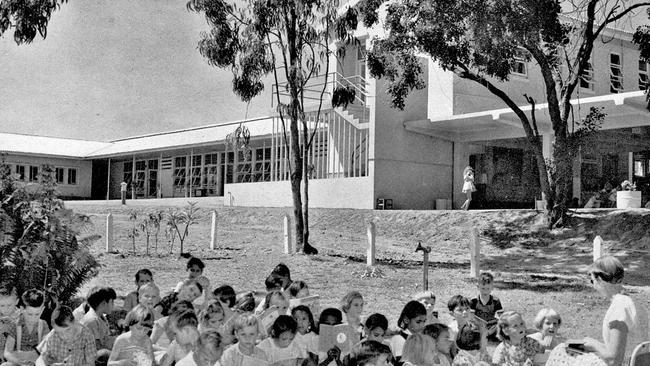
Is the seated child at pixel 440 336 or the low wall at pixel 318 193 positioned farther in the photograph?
the low wall at pixel 318 193

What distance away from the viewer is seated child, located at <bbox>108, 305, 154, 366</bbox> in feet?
16.3

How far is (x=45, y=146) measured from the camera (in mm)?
36906

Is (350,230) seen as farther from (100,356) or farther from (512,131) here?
(100,356)

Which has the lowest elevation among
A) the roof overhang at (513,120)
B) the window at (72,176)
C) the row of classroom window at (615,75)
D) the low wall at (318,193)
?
the low wall at (318,193)

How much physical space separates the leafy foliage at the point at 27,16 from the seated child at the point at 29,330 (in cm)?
601

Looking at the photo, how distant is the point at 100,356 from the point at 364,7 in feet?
36.3

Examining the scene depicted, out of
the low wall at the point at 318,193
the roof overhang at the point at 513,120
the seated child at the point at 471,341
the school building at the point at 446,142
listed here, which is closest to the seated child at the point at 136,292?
the seated child at the point at 471,341

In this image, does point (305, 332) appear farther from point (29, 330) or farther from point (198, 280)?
point (29, 330)

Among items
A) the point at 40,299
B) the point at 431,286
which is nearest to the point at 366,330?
the point at 40,299

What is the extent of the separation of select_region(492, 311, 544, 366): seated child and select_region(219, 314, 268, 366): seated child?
175 cm

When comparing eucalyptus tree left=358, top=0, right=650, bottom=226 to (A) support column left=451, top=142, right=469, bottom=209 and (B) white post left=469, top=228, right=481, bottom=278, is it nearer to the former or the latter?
(B) white post left=469, top=228, right=481, bottom=278

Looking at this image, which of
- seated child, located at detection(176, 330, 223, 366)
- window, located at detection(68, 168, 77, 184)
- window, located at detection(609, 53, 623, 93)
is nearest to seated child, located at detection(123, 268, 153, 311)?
seated child, located at detection(176, 330, 223, 366)

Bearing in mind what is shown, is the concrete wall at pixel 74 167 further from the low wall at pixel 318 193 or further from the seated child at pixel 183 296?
the seated child at pixel 183 296

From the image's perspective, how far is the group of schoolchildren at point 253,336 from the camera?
4609 millimetres
